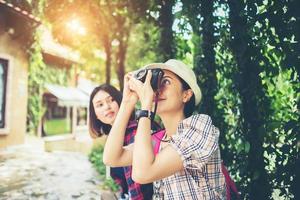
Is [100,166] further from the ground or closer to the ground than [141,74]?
closer to the ground

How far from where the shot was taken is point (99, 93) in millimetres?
2121

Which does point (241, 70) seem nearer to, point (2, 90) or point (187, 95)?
point (187, 95)

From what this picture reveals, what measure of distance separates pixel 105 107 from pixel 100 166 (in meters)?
5.19

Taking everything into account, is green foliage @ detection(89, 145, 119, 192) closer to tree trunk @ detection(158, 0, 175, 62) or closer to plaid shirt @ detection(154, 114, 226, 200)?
tree trunk @ detection(158, 0, 175, 62)

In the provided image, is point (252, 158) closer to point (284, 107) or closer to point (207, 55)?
point (284, 107)

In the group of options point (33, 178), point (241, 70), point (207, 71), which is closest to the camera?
point (241, 70)

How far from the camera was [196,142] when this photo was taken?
3.87 feet

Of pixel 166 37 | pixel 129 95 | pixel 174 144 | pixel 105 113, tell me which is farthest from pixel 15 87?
pixel 174 144

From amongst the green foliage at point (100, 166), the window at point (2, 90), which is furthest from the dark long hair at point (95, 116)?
the green foliage at point (100, 166)

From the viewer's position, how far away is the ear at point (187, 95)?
1397 millimetres

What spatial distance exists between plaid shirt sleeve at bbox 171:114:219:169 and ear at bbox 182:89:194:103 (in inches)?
7.0

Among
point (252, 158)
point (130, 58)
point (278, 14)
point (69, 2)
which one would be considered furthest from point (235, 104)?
point (130, 58)

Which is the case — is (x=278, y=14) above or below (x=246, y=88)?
above

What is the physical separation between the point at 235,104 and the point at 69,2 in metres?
3.73
